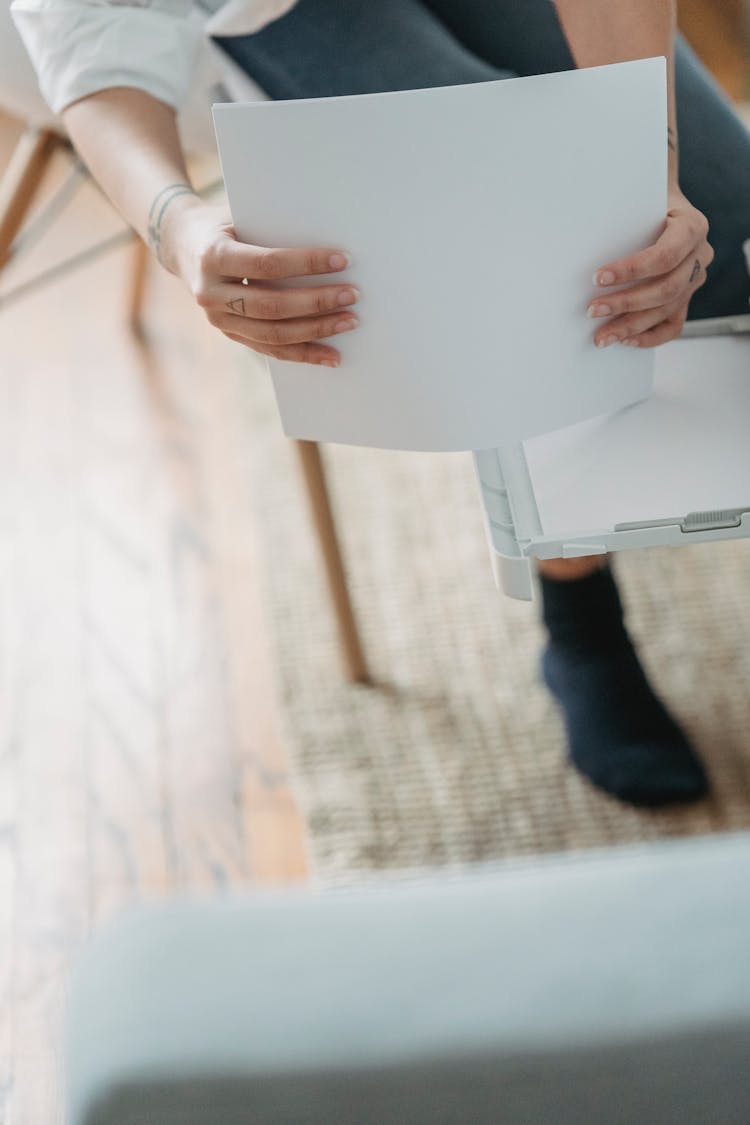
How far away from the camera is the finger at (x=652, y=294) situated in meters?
0.61

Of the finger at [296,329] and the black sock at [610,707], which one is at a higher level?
the finger at [296,329]

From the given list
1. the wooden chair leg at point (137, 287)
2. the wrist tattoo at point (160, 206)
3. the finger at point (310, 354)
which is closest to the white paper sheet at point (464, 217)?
the finger at point (310, 354)

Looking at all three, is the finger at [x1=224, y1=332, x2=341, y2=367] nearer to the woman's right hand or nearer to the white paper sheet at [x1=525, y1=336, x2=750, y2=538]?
the woman's right hand

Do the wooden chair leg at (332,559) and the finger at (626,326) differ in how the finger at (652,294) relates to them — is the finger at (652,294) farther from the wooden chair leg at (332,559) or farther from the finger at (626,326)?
the wooden chair leg at (332,559)

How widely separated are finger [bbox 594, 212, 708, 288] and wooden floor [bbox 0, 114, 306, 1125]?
67cm

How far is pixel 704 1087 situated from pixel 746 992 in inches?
1.3

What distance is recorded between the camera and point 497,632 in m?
1.26

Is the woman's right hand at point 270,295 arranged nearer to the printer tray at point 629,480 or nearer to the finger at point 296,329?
the finger at point 296,329

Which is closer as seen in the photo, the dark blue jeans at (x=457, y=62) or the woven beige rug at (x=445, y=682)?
the dark blue jeans at (x=457, y=62)

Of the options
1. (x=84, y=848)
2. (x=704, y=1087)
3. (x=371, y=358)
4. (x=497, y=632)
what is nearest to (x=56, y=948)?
(x=84, y=848)

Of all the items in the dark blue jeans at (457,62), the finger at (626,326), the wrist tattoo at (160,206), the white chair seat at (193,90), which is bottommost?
the finger at (626,326)

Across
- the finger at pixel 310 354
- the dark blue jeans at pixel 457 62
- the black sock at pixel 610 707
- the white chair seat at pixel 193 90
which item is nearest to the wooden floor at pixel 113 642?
the white chair seat at pixel 193 90

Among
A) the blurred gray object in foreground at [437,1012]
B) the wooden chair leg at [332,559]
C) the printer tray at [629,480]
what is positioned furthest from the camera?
the wooden chair leg at [332,559]

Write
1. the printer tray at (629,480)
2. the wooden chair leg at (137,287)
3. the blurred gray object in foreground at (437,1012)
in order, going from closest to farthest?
the blurred gray object in foreground at (437,1012) < the printer tray at (629,480) < the wooden chair leg at (137,287)
